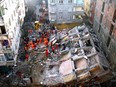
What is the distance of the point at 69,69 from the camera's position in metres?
23.9

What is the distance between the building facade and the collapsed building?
9130mm

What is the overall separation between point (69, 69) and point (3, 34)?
11262 millimetres

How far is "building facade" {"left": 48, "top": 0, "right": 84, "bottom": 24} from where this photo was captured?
36.8 metres

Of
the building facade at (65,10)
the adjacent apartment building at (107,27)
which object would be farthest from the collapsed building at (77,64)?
the building facade at (65,10)

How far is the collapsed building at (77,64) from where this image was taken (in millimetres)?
22109

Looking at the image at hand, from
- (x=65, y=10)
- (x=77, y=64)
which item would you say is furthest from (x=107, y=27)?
(x=65, y=10)

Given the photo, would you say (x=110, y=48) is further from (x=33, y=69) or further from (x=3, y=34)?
(x=3, y=34)

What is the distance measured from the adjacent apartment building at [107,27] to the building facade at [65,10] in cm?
765

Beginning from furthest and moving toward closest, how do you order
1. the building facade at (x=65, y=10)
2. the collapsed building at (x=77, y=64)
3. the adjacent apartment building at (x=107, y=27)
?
1. the building facade at (x=65, y=10)
2. the adjacent apartment building at (x=107, y=27)
3. the collapsed building at (x=77, y=64)

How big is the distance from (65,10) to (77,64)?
699 inches

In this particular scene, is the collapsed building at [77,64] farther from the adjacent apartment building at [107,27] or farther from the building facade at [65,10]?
the building facade at [65,10]

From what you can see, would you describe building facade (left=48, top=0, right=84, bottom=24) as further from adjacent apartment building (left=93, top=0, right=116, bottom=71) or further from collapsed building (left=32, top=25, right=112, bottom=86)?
collapsed building (left=32, top=25, right=112, bottom=86)

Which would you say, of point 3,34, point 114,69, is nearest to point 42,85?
point 3,34

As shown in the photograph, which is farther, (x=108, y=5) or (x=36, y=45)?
(x=36, y=45)
